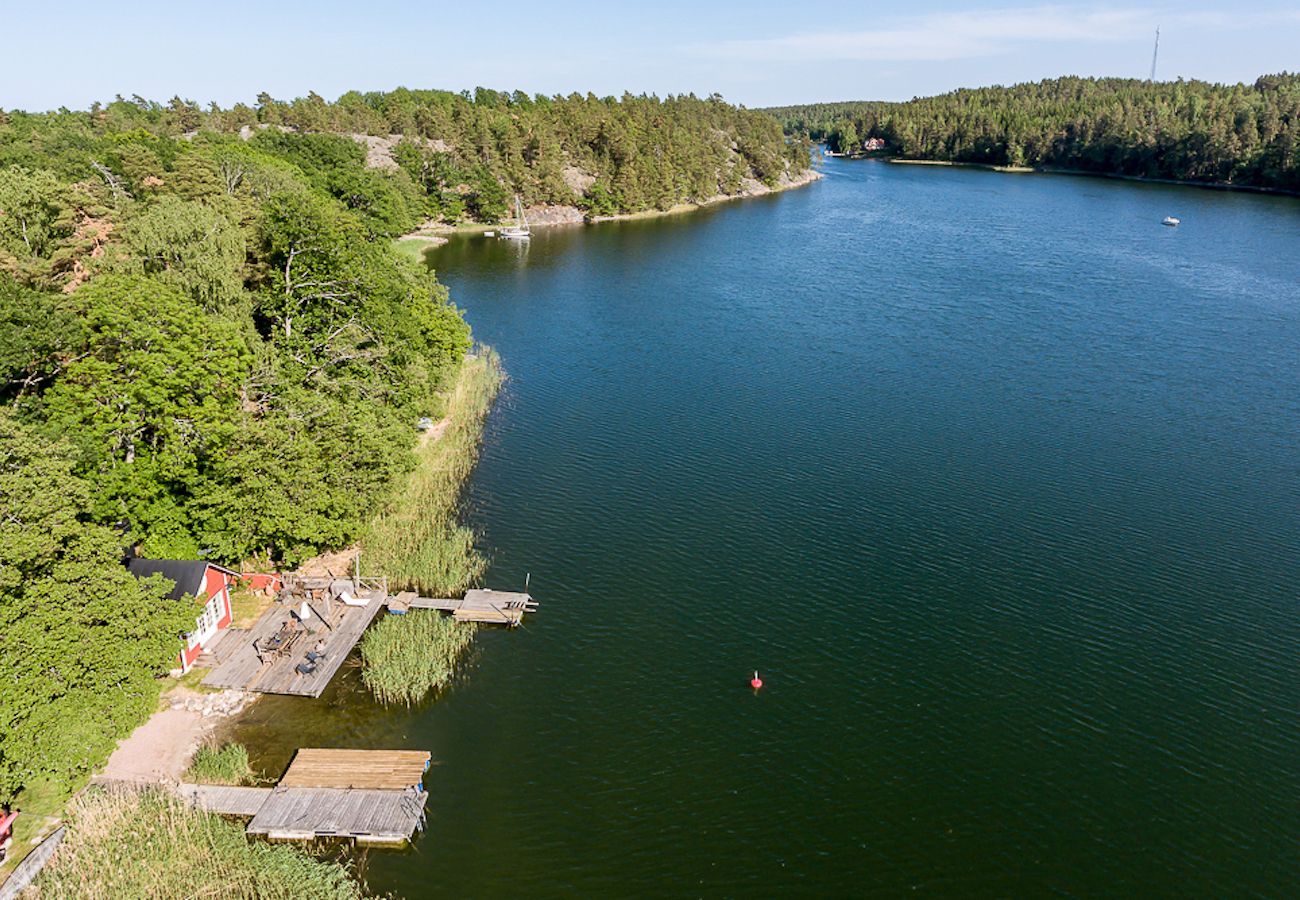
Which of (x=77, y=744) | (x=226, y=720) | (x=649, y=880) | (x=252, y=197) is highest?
(x=252, y=197)

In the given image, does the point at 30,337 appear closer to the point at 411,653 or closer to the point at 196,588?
the point at 196,588

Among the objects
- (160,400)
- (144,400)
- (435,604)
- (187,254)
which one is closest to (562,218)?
(187,254)

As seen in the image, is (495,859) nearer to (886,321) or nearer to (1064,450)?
(1064,450)

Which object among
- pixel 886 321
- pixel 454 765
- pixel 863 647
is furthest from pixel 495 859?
pixel 886 321

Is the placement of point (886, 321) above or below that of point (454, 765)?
above

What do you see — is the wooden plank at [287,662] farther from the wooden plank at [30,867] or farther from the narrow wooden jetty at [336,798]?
the wooden plank at [30,867]

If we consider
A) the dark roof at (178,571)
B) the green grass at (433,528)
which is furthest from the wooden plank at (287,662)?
the green grass at (433,528)

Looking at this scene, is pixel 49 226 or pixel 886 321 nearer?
pixel 49 226
